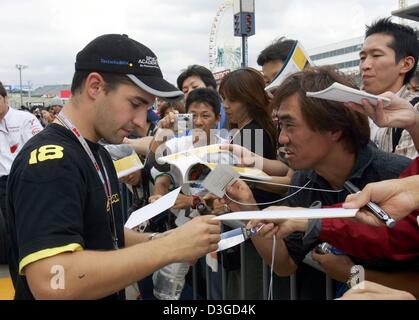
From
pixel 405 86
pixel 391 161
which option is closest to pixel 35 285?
pixel 391 161

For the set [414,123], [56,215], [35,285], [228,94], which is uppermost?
[228,94]

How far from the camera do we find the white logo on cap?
1.72 metres

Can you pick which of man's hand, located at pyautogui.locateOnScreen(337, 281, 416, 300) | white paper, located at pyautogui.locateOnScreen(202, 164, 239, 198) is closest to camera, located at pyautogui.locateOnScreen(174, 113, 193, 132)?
white paper, located at pyautogui.locateOnScreen(202, 164, 239, 198)

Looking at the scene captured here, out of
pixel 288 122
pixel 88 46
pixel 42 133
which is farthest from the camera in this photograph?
pixel 288 122

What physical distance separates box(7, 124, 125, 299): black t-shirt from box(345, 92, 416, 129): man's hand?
1.09 m

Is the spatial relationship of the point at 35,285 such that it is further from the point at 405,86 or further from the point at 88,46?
the point at 405,86

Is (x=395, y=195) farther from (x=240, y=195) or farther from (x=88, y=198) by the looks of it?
(x=88, y=198)

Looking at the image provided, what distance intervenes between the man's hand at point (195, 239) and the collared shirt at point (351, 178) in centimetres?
51

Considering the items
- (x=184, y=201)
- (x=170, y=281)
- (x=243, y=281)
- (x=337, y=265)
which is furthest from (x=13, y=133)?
(x=337, y=265)

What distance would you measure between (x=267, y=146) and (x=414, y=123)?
1.29 metres

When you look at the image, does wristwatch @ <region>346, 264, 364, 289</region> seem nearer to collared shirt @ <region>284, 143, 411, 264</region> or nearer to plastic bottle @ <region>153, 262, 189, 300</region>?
collared shirt @ <region>284, 143, 411, 264</region>

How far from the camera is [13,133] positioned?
5.27 m
